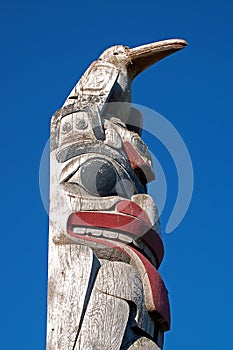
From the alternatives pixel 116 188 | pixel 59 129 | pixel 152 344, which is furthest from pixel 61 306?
pixel 59 129

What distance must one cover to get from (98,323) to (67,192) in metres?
1.42

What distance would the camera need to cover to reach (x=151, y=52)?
965cm

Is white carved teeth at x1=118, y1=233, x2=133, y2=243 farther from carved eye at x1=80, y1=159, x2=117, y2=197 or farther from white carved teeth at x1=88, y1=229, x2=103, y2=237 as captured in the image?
carved eye at x1=80, y1=159, x2=117, y2=197

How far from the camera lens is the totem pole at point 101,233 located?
6879mm

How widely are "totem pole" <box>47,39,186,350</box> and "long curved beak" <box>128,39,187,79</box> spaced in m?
0.64

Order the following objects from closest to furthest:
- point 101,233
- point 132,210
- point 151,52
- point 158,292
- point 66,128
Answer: point 158,292 < point 101,233 < point 132,210 < point 66,128 < point 151,52

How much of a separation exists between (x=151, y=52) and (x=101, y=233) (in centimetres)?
291

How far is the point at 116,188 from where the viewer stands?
7953 mm

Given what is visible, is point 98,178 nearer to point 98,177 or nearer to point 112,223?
point 98,177

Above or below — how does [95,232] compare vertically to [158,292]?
above

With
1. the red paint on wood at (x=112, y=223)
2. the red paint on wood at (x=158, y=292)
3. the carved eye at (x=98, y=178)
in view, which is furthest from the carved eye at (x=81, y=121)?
the red paint on wood at (x=158, y=292)

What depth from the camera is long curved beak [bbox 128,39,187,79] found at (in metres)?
9.62

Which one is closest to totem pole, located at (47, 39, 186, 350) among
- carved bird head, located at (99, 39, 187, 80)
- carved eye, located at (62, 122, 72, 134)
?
carved eye, located at (62, 122, 72, 134)

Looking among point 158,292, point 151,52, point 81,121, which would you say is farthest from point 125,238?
point 151,52
